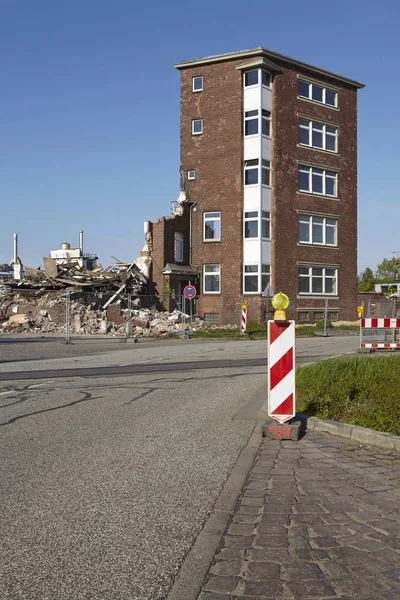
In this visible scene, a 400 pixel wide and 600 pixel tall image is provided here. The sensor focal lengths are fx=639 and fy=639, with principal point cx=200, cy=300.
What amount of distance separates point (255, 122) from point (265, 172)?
2.98 metres

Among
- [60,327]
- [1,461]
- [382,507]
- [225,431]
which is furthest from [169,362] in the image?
[60,327]

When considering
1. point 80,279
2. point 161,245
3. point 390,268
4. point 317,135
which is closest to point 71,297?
point 80,279

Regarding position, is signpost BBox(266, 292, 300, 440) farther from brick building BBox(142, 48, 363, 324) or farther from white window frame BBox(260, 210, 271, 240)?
white window frame BBox(260, 210, 271, 240)

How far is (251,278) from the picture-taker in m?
37.6

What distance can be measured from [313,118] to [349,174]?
15.5ft

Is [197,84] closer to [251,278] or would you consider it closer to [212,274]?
[212,274]

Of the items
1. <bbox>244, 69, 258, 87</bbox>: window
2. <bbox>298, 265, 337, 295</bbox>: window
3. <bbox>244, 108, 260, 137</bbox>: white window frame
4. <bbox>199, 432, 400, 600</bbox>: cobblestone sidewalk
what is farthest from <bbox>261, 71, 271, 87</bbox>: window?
<bbox>199, 432, 400, 600</bbox>: cobblestone sidewalk

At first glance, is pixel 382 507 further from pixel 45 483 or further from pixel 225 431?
pixel 225 431

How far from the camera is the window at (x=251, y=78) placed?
37.5m

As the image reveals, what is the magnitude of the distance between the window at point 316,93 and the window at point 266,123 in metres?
3.00

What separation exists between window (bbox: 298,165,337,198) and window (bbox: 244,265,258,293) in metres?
6.20

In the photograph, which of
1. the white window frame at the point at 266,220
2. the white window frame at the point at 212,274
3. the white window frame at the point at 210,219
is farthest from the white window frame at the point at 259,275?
the white window frame at the point at 210,219

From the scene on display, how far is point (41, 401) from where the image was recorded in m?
10.6

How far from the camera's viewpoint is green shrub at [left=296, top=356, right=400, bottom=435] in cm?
783
